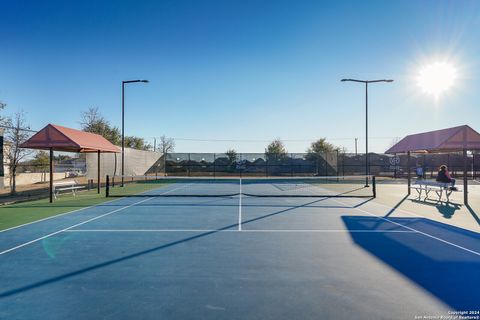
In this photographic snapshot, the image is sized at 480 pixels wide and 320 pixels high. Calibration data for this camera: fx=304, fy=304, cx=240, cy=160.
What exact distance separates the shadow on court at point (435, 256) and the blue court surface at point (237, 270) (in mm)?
21

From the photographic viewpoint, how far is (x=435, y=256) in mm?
5887

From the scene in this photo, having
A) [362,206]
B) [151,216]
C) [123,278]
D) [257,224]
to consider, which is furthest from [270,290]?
[362,206]

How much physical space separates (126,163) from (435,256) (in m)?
24.2

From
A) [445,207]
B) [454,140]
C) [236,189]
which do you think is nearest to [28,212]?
[236,189]

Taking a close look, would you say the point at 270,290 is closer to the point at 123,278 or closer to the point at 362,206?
the point at 123,278

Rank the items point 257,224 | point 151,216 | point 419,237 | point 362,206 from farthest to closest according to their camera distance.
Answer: point 362,206, point 151,216, point 257,224, point 419,237

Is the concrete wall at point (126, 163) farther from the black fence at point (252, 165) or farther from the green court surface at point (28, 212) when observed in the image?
the green court surface at point (28, 212)

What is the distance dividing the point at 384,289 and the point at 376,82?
21006 mm

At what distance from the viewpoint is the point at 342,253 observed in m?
6.12

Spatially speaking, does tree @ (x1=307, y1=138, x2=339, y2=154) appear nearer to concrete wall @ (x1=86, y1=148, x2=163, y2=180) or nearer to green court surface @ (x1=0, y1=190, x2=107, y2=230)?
concrete wall @ (x1=86, y1=148, x2=163, y2=180)

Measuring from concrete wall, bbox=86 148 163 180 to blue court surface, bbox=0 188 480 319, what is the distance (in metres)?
12.7

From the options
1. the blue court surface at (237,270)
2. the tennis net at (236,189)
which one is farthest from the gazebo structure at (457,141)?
the blue court surface at (237,270)

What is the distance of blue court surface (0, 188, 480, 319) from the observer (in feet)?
12.6

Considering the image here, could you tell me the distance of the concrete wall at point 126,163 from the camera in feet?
68.4
